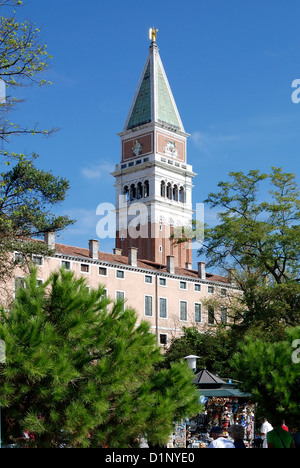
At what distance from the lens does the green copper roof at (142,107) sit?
83.1 metres

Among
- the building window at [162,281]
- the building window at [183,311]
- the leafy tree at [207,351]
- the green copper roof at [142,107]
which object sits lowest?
the leafy tree at [207,351]

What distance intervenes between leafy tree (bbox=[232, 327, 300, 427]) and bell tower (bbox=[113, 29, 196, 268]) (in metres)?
63.5

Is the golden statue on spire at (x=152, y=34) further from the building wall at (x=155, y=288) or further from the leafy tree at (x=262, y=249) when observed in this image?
the leafy tree at (x=262, y=249)

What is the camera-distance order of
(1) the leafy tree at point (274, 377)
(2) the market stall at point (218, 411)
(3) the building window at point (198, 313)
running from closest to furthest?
(1) the leafy tree at point (274, 377), (2) the market stall at point (218, 411), (3) the building window at point (198, 313)

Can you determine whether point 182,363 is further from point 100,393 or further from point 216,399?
point 216,399

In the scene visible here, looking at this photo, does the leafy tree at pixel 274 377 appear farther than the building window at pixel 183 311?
No

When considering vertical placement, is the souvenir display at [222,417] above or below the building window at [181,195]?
below

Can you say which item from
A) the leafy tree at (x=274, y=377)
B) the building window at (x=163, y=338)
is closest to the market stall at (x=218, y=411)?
the leafy tree at (x=274, y=377)

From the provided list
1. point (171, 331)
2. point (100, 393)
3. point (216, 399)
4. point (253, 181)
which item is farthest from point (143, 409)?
point (171, 331)

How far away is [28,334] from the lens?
7.75m

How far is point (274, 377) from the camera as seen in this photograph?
1032cm

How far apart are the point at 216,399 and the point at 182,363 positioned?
14314mm

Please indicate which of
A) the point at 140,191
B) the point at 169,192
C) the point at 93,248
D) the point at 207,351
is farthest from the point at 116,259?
the point at 169,192
